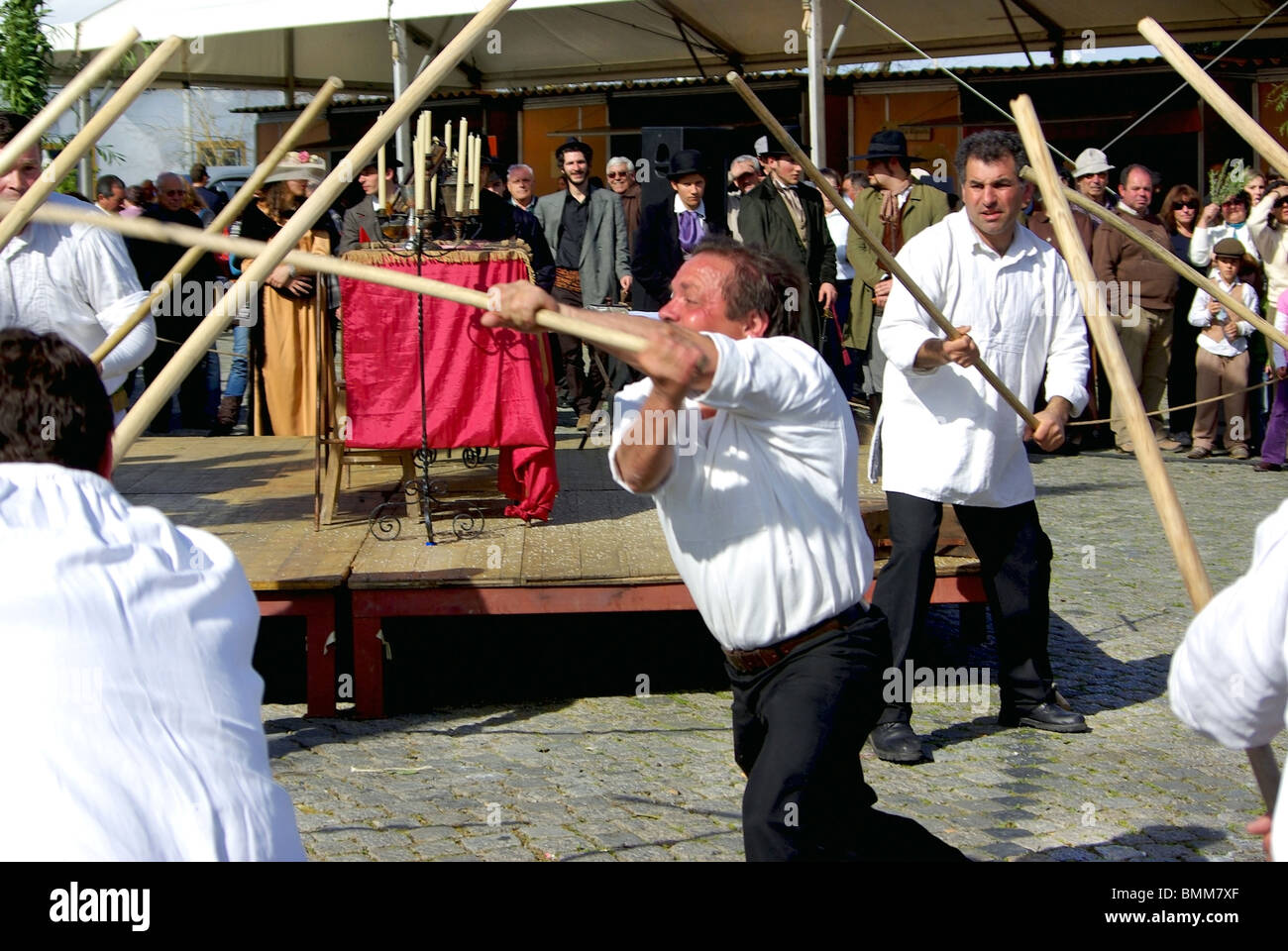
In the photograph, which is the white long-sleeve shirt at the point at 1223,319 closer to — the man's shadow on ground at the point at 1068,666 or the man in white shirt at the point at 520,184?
the man's shadow on ground at the point at 1068,666

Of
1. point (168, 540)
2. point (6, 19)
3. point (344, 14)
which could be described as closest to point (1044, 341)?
point (168, 540)

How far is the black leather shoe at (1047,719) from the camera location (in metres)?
5.89

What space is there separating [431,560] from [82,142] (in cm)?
298

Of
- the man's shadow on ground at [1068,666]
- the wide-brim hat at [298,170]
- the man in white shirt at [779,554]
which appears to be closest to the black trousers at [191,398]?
the wide-brim hat at [298,170]

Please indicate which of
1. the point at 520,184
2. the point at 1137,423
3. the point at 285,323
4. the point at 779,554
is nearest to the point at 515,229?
the point at 285,323

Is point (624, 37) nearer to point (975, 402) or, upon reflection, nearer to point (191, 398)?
point (191, 398)

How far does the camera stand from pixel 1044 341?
5.74 metres

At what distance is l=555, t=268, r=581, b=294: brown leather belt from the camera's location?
1138cm

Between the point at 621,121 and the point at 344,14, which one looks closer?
the point at 344,14

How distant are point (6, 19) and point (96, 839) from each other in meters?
12.5

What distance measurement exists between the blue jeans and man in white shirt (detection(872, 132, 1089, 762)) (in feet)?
21.6

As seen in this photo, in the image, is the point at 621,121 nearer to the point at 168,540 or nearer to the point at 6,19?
the point at 6,19

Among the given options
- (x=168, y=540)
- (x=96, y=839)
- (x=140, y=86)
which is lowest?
(x=96, y=839)
